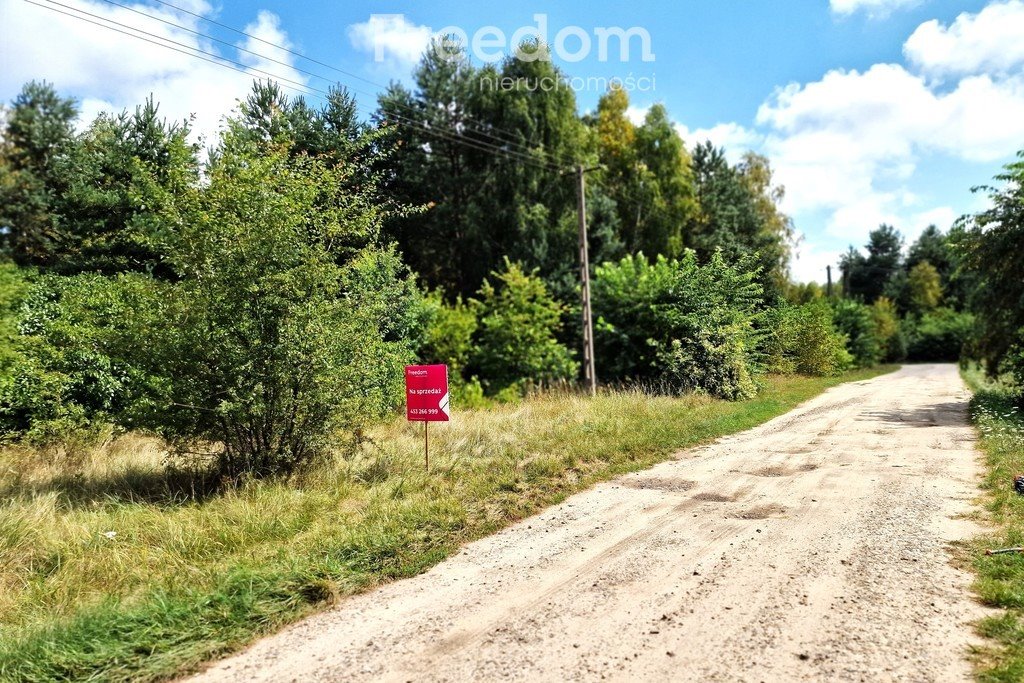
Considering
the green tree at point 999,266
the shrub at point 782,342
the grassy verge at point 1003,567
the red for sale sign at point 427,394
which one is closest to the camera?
the grassy verge at point 1003,567

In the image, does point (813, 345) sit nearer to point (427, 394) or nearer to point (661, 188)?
point (661, 188)

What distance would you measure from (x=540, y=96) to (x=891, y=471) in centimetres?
2361

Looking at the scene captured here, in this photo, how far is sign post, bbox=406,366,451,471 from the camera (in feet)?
27.9

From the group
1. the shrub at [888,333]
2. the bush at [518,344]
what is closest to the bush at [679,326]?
the bush at [518,344]

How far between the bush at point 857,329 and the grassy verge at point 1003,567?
1337 inches

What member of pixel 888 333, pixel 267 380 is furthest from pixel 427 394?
pixel 888 333

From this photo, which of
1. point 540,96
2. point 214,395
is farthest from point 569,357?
point 214,395

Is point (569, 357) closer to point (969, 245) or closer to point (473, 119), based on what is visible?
point (969, 245)

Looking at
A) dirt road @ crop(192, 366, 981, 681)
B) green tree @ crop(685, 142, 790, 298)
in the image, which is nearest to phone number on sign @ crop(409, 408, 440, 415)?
dirt road @ crop(192, 366, 981, 681)

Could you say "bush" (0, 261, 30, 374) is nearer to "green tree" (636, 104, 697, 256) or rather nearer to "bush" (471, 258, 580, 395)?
"bush" (471, 258, 580, 395)

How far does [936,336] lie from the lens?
183 feet

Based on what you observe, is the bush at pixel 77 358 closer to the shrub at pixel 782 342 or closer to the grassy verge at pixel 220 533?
the grassy verge at pixel 220 533

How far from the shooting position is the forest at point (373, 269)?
7.39 meters

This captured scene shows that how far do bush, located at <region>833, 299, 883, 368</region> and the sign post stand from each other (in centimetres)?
3916
